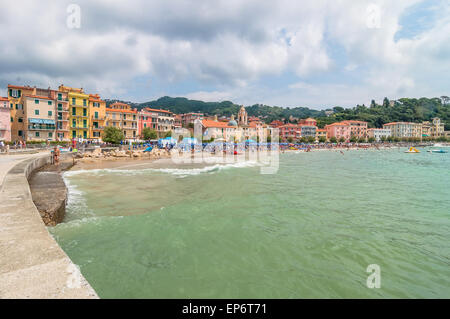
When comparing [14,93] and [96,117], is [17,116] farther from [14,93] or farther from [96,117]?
[96,117]

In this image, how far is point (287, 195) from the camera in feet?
39.1

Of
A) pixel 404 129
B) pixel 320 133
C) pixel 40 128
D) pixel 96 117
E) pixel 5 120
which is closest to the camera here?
pixel 5 120

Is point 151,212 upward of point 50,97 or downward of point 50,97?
downward

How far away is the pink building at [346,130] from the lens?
10750 cm

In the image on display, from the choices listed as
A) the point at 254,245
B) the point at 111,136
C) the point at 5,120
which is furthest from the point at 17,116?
the point at 254,245

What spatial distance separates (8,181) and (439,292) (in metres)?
12.3

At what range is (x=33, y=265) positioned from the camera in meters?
2.85

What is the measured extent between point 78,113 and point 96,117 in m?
3.38

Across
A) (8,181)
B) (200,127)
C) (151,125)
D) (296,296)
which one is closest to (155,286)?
(296,296)

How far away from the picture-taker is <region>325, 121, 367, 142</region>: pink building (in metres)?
108

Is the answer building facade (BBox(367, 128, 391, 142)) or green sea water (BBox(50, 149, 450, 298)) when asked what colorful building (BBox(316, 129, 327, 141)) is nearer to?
building facade (BBox(367, 128, 391, 142))

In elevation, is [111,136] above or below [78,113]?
below
